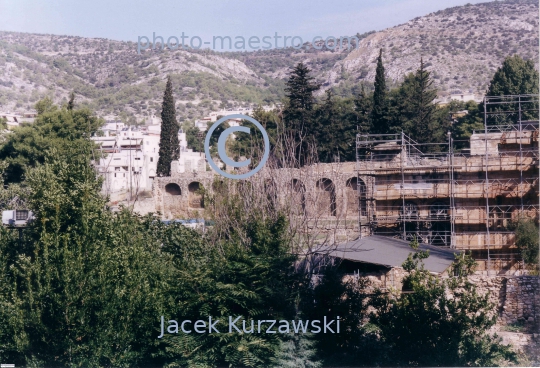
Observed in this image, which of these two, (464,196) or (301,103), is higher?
(301,103)

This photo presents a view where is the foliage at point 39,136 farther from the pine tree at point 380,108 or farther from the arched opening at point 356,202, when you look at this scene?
the pine tree at point 380,108

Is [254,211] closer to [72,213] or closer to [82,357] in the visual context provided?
[72,213]

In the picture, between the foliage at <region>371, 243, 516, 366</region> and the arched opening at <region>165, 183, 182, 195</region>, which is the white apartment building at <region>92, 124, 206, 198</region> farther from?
the foliage at <region>371, 243, 516, 366</region>

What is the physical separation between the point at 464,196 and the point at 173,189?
10886mm

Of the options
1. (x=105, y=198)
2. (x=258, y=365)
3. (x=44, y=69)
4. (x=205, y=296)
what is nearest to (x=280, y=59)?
(x=105, y=198)

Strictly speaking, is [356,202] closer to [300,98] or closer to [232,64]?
[300,98]

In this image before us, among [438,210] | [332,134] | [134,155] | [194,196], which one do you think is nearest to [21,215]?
[332,134]

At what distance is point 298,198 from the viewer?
1041 centimetres

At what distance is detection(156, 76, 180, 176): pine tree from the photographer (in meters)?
16.9

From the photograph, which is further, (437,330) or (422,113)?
(422,113)

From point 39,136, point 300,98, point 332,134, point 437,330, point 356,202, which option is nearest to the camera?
point 437,330

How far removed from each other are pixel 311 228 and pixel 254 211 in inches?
39.6

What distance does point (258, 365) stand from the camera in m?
7.57

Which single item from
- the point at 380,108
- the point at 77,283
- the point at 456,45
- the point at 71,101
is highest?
the point at 456,45
